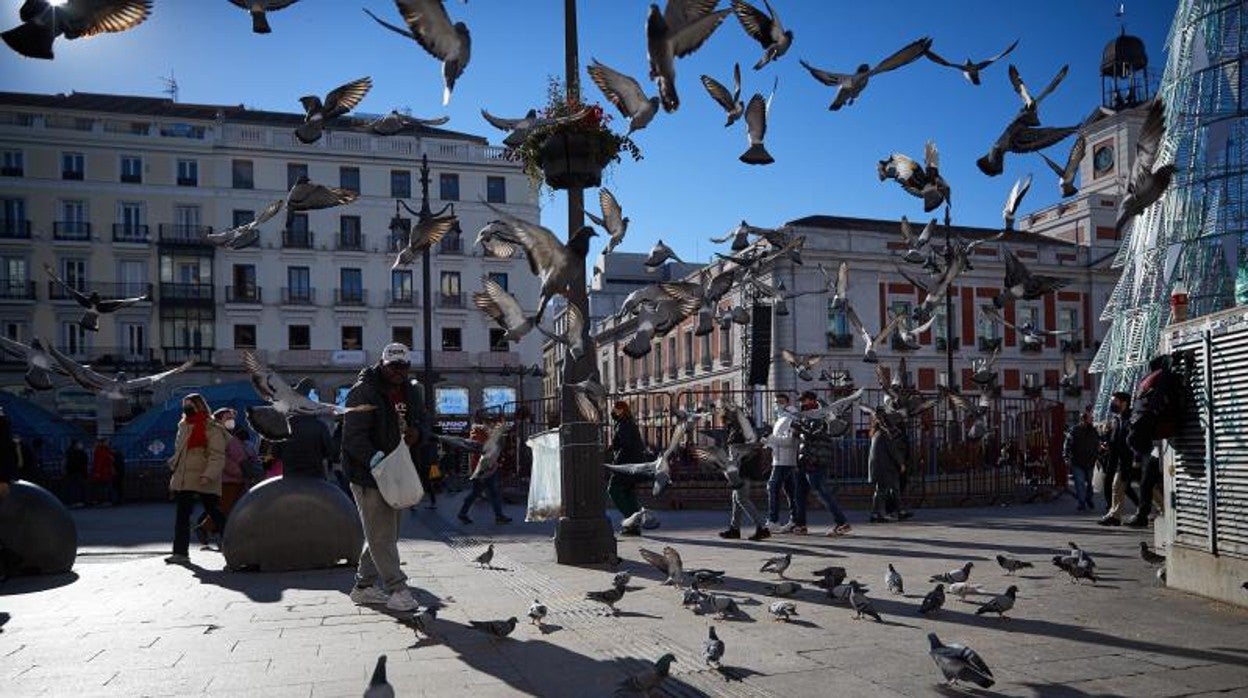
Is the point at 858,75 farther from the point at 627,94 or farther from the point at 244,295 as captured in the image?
the point at 244,295

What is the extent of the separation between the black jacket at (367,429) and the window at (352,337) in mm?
48593

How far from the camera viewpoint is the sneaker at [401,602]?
21.1 feet

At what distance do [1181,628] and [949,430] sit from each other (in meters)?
12.2

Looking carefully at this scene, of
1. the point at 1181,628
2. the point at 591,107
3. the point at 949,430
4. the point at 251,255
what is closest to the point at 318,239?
the point at 251,255

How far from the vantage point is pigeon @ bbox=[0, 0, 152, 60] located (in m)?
4.59

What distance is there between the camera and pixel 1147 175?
7258mm

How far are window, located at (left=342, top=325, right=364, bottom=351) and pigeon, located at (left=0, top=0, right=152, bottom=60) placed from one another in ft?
164

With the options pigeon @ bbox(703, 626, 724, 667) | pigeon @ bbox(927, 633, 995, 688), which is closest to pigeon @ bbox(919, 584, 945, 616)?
pigeon @ bbox(927, 633, 995, 688)

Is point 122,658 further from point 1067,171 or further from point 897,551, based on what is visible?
point 1067,171

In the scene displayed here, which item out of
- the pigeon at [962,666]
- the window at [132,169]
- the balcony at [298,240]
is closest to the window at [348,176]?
the balcony at [298,240]

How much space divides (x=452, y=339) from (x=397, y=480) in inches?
1923

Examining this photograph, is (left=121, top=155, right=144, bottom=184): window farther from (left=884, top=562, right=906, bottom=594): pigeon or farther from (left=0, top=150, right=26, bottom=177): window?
(left=884, top=562, right=906, bottom=594): pigeon

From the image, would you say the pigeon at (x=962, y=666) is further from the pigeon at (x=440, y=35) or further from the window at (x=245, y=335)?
the window at (x=245, y=335)

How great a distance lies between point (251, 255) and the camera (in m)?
52.5
